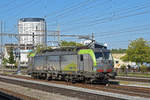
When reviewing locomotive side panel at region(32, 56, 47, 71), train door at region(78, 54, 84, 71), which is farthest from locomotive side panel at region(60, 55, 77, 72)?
locomotive side panel at region(32, 56, 47, 71)

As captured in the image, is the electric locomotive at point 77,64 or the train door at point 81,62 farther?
the train door at point 81,62

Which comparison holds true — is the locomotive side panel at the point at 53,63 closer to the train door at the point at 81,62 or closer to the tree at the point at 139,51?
the train door at the point at 81,62

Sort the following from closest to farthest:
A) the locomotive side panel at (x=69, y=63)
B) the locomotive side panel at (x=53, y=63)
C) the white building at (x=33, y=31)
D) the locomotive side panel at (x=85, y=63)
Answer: the locomotive side panel at (x=85, y=63), the locomotive side panel at (x=69, y=63), the locomotive side panel at (x=53, y=63), the white building at (x=33, y=31)

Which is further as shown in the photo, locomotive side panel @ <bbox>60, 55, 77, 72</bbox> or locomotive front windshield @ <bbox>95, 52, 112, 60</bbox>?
locomotive side panel @ <bbox>60, 55, 77, 72</bbox>

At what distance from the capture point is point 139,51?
56.9 meters

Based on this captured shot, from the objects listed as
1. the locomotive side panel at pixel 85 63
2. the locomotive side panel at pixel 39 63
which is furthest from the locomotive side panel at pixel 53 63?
the locomotive side panel at pixel 85 63

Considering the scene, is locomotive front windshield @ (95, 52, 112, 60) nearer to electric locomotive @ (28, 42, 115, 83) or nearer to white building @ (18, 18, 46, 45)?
electric locomotive @ (28, 42, 115, 83)

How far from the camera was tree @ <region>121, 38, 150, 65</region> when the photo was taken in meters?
55.5

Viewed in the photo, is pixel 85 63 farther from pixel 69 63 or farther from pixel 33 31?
pixel 33 31

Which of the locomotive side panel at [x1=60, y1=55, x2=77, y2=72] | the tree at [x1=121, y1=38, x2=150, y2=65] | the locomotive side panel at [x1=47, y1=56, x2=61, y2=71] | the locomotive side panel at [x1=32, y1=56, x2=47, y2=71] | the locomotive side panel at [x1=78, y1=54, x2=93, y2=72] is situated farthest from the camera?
the tree at [x1=121, y1=38, x2=150, y2=65]

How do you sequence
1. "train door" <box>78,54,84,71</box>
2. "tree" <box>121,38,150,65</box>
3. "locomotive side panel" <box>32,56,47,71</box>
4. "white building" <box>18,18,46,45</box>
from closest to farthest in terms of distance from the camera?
"train door" <box>78,54,84,71</box> → "locomotive side panel" <box>32,56,47,71</box> → "white building" <box>18,18,46,45</box> → "tree" <box>121,38,150,65</box>

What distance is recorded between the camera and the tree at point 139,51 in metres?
55.5

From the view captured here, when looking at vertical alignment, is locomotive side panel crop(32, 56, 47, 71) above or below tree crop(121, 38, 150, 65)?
below

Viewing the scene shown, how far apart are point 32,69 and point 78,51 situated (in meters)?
10.9
